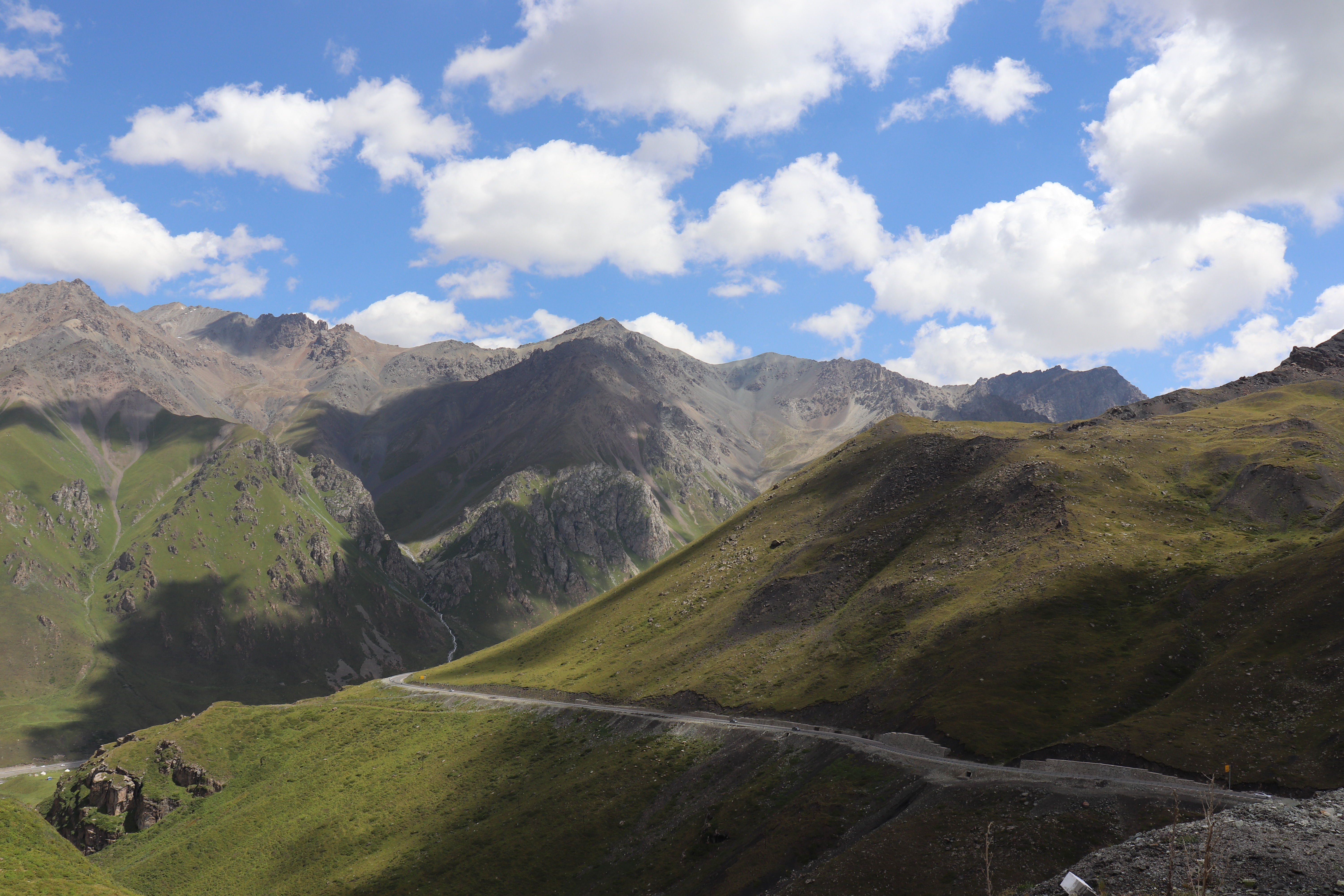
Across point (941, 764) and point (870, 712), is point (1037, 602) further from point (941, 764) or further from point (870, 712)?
point (941, 764)

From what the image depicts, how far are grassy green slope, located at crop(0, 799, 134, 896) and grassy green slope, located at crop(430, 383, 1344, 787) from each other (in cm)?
6622

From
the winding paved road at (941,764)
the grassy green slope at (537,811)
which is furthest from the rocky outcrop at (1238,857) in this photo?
the grassy green slope at (537,811)

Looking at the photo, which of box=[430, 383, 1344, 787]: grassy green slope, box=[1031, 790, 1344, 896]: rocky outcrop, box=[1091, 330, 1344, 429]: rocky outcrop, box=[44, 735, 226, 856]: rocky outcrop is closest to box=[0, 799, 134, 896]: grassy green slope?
box=[1031, 790, 1344, 896]: rocky outcrop

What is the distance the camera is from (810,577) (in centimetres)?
13125

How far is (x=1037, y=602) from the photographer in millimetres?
92312

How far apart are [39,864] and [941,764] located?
71.9 meters

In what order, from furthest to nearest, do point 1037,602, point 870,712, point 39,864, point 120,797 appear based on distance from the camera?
point 120,797 < point 1037,602 < point 870,712 < point 39,864

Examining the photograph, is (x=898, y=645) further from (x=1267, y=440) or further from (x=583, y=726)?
(x=1267, y=440)

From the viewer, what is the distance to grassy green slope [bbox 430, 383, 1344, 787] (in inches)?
2630

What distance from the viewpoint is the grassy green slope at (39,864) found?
5144 cm

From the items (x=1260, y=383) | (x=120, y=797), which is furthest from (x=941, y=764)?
(x=1260, y=383)

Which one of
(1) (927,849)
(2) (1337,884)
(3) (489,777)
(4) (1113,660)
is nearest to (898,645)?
(4) (1113,660)

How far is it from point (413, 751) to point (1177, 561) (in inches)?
4375

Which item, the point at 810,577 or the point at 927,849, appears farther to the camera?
the point at 810,577
